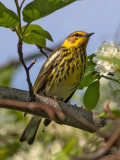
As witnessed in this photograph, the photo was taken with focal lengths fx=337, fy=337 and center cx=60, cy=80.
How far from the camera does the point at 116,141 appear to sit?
795mm

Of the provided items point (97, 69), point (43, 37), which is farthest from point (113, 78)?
point (43, 37)

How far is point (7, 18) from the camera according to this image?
6.22 ft

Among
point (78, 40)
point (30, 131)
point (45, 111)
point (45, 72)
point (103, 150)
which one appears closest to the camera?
point (103, 150)

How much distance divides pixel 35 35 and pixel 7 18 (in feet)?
0.91

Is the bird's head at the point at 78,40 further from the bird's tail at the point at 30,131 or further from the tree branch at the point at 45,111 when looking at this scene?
the tree branch at the point at 45,111

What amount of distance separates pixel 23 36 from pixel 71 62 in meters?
2.22

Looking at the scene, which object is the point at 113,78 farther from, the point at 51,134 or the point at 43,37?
the point at 51,134

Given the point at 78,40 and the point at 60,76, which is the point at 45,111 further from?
the point at 78,40

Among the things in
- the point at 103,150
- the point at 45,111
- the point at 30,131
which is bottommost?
the point at 30,131

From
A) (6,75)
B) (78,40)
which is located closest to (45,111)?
(6,75)

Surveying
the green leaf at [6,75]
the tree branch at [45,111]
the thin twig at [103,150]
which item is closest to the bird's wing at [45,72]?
the green leaf at [6,75]

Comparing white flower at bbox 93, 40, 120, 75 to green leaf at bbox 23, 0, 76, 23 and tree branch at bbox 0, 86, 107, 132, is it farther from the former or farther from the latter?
green leaf at bbox 23, 0, 76, 23

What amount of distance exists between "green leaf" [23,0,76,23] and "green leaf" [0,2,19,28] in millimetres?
57

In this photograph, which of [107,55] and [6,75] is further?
[6,75]
